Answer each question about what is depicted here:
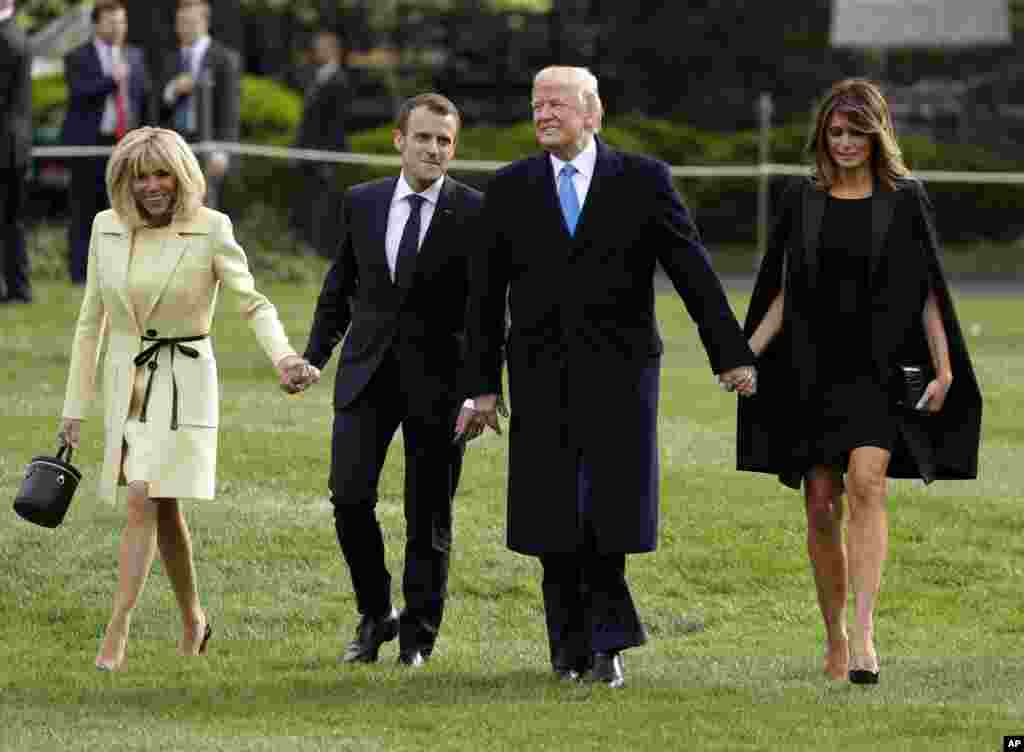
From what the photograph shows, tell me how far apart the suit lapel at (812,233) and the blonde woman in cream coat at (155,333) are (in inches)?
66.6

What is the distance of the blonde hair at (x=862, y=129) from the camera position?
8.48 meters

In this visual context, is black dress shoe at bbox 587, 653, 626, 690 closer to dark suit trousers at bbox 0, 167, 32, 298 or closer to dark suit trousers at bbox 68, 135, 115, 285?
dark suit trousers at bbox 0, 167, 32, 298

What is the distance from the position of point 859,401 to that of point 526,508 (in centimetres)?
112

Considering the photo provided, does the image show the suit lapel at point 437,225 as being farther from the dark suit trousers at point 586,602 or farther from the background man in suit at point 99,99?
the background man in suit at point 99,99

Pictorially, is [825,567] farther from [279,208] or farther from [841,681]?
[279,208]

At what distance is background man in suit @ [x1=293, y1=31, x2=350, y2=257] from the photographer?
22.6 meters

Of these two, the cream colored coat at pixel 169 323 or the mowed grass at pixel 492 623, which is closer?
the mowed grass at pixel 492 623

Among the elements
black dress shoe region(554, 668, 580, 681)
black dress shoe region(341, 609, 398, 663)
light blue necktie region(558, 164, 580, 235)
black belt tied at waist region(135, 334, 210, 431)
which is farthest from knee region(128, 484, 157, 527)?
light blue necktie region(558, 164, 580, 235)

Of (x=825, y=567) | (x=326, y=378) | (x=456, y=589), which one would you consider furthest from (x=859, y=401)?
(x=326, y=378)

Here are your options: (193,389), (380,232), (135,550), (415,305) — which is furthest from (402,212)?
(135,550)

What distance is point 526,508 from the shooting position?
333 inches

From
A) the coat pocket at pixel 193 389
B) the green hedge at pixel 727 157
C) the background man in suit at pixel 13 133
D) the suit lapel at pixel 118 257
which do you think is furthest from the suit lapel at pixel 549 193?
the green hedge at pixel 727 157

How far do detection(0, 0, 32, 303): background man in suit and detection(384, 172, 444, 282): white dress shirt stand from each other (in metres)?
10.0

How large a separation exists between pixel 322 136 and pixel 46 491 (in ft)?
47.9
